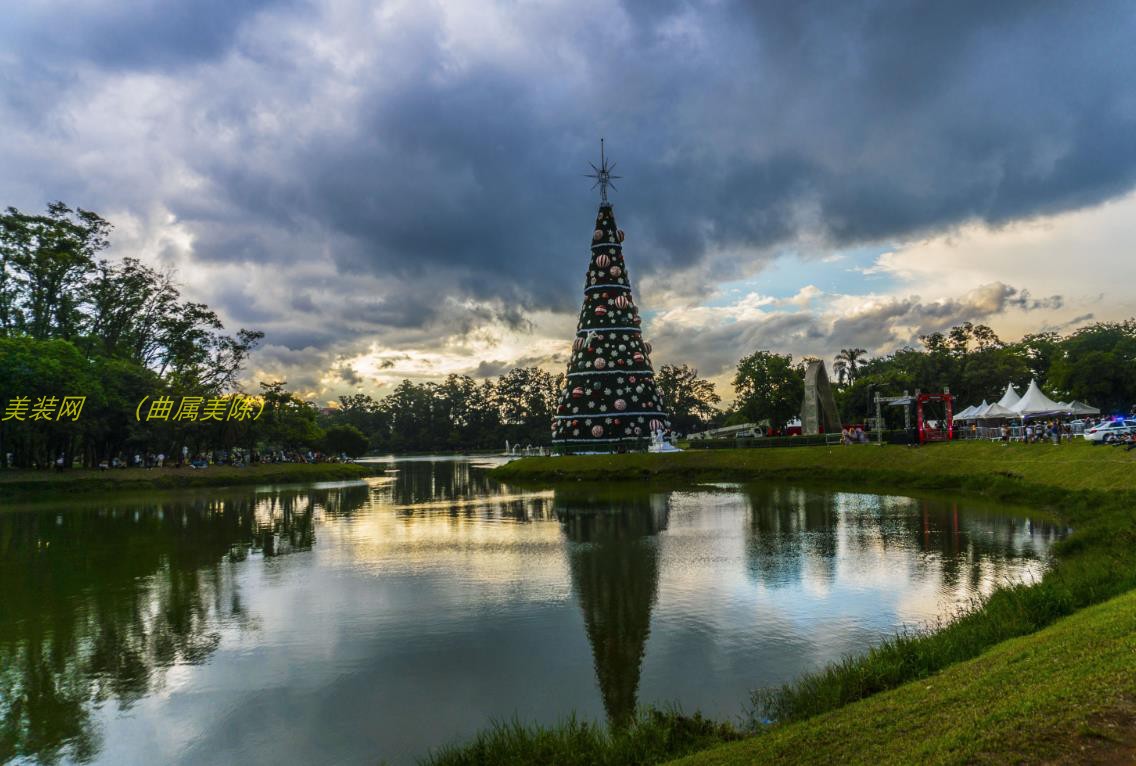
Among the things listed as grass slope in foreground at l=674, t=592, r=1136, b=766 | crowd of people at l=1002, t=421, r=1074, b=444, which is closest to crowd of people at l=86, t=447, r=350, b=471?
crowd of people at l=1002, t=421, r=1074, b=444

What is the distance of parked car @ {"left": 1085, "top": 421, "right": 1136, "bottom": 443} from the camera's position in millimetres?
30094

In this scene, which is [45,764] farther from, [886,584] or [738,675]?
[886,584]

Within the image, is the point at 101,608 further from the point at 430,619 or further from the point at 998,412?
the point at 998,412

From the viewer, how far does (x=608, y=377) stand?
54844 millimetres

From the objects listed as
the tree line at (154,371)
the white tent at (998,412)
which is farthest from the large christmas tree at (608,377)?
the white tent at (998,412)

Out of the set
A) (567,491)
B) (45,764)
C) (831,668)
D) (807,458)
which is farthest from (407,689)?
(807,458)

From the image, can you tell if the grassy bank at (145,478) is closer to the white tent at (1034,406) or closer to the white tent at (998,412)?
the white tent at (998,412)

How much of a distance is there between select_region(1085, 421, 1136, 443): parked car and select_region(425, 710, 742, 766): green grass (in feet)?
104

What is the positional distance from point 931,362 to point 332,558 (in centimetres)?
7182

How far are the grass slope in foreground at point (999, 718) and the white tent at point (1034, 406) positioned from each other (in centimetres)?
4112

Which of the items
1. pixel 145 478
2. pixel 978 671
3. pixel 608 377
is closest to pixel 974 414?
pixel 608 377

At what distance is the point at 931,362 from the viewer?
7450cm

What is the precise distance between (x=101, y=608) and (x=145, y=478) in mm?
40691

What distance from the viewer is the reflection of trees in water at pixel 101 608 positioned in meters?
9.68
